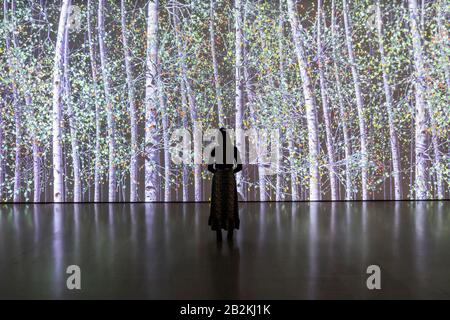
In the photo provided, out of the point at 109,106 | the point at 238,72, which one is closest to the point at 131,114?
the point at 109,106

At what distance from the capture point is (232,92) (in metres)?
9.30

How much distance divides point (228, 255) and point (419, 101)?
6640 mm

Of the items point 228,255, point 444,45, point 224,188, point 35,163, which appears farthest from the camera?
point 35,163

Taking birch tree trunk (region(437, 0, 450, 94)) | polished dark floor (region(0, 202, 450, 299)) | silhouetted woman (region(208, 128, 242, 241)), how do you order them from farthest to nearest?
birch tree trunk (region(437, 0, 450, 94))
silhouetted woman (region(208, 128, 242, 241))
polished dark floor (region(0, 202, 450, 299))

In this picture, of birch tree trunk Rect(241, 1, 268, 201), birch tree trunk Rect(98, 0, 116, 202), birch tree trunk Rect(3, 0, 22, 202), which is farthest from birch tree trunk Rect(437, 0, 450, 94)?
birch tree trunk Rect(3, 0, 22, 202)

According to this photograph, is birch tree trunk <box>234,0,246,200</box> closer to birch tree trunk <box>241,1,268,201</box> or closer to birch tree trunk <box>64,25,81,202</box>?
birch tree trunk <box>241,1,268,201</box>

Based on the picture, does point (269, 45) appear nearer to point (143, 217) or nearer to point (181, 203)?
point (181, 203)

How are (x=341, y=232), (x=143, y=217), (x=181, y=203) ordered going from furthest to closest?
(x=181, y=203)
(x=143, y=217)
(x=341, y=232)

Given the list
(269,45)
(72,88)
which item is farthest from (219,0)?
(72,88)

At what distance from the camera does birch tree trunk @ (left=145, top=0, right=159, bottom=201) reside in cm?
927

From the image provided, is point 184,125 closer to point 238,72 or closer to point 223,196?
point 238,72

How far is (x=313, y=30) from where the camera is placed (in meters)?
9.34

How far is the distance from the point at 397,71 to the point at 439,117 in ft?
3.88

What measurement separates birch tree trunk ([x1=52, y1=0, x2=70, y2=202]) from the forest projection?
3 cm
